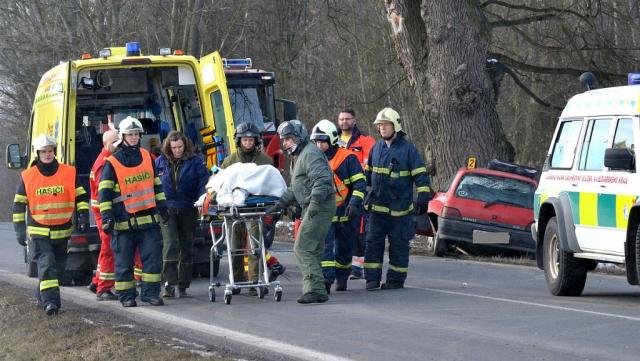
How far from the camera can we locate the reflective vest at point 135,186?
39.4 feet

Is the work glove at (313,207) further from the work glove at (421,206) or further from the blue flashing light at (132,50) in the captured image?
the blue flashing light at (132,50)

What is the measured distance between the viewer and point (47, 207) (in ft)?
38.9

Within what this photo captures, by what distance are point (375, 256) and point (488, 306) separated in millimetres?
2040

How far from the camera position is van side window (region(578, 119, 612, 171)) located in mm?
11625

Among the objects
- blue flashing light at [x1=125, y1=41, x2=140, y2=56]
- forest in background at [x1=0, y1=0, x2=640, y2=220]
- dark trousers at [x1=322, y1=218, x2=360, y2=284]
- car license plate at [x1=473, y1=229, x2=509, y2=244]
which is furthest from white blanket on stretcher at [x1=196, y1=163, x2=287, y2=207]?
forest in background at [x1=0, y1=0, x2=640, y2=220]

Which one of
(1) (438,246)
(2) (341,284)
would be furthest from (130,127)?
(1) (438,246)

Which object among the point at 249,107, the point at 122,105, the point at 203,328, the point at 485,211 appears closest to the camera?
the point at 203,328

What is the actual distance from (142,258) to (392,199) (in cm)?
273

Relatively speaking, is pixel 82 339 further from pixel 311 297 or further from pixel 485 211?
pixel 485 211

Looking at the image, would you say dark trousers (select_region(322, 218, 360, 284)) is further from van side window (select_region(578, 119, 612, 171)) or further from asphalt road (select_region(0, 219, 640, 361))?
van side window (select_region(578, 119, 612, 171))

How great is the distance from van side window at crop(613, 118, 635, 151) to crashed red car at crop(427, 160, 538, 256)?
5742 millimetres

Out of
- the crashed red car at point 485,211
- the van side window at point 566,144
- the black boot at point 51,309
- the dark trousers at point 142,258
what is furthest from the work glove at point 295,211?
the crashed red car at point 485,211

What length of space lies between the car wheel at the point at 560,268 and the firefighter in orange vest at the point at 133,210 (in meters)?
3.91

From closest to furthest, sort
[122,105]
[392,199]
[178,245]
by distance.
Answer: [178,245] → [392,199] → [122,105]
